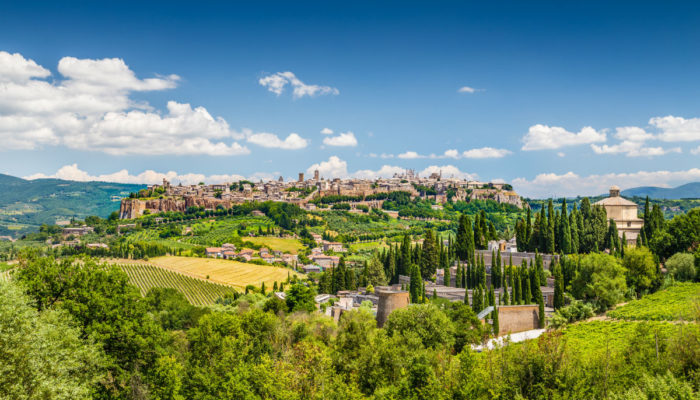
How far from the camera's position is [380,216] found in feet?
441

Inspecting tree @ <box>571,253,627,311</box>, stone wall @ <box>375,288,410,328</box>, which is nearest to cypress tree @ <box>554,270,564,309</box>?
tree @ <box>571,253,627,311</box>

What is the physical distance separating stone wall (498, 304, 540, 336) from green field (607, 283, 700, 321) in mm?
5599

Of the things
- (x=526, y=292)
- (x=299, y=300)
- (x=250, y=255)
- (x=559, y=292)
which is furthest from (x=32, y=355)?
Result: (x=250, y=255)

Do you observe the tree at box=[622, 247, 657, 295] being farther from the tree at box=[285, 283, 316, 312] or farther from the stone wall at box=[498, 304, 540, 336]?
the tree at box=[285, 283, 316, 312]

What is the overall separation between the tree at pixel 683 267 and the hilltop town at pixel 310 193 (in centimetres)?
10952

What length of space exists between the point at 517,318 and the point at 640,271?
1057 centimetres

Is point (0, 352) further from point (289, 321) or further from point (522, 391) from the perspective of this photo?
point (289, 321)

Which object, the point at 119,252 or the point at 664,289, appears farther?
the point at 119,252

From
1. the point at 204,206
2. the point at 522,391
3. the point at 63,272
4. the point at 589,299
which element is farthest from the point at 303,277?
the point at 204,206

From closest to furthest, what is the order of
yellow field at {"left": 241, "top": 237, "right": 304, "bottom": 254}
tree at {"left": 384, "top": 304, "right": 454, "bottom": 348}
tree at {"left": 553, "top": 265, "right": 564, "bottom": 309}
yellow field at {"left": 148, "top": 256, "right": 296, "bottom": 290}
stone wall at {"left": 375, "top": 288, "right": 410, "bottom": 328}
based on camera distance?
tree at {"left": 384, "top": 304, "right": 454, "bottom": 348}
stone wall at {"left": 375, "top": 288, "right": 410, "bottom": 328}
tree at {"left": 553, "top": 265, "right": 564, "bottom": 309}
yellow field at {"left": 148, "top": 256, "right": 296, "bottom": 290}
yellow field at {"left": 241, "top": 237, "right": 304, "bottom": 254}

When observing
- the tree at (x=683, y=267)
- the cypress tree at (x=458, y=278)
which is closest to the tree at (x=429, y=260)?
the cypress tree at (x=458, y=278)

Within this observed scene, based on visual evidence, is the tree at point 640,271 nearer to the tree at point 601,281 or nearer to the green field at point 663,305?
the tree at point 601,281

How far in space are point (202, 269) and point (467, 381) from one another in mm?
71600

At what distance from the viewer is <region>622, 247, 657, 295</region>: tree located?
120 ft
